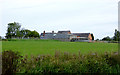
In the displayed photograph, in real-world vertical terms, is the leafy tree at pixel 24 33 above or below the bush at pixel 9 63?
above

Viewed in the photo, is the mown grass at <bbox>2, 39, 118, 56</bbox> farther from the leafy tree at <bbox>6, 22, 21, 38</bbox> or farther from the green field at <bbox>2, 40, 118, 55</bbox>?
the leafy tree at <bbox>6, 22, 21, 38</bbox>

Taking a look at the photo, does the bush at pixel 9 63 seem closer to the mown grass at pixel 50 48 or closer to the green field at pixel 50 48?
the mown grass at pixel 50 48

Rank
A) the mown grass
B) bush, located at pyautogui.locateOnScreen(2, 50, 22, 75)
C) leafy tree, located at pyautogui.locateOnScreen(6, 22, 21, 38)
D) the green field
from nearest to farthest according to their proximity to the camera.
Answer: bush, located at pyautogui.locateOnScreen(2, 50, 22, 75) < the mown grass < the green field < leafy tree, located at pyautogui.locateOnScreen(6, 22, 21, 38)

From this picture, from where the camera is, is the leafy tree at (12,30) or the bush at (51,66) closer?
the bush at (51,66)

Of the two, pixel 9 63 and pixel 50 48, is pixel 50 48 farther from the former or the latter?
pixel 9 63

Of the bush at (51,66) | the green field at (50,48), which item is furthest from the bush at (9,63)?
the green field at (50,48)

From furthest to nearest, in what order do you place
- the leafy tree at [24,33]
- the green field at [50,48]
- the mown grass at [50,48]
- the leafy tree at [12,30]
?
the leafy tree at [24,33] → the leafy tree at [12,30] → the green field at [50,48] → the mown grass at [50,48]

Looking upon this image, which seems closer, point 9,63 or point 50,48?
point 9,63

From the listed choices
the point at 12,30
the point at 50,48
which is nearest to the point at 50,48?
the point at 50,48

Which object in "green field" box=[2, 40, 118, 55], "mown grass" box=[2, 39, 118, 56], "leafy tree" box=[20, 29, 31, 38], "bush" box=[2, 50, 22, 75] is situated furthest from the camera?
"leafy tree" box=[20, 29, 31, 38]

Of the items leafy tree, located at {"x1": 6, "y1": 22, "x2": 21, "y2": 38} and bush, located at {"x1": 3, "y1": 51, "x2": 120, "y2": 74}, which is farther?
leafy tree, located at {"x1": 6, "y1": 22, "x2": 21, "y2": 38}

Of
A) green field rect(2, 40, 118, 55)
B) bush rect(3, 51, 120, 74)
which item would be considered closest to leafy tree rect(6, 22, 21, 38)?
green field rect(2, 40, 118, 55)

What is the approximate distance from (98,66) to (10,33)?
38.9 metres

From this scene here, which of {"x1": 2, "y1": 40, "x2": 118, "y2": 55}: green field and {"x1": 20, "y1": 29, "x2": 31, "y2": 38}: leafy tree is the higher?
{"x1": 20, "y1": 29, "x2": 31, "y2": 38}: leafy tree
